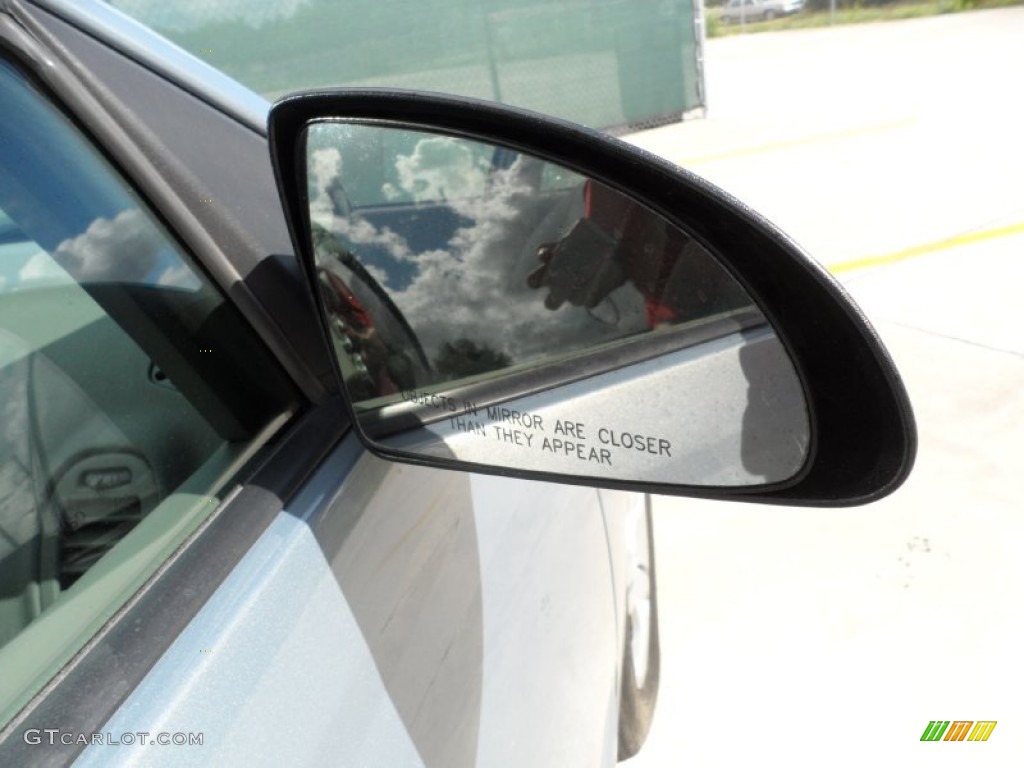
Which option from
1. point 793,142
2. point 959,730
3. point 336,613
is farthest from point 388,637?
point 793,142

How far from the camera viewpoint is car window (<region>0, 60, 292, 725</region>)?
1.11 metres

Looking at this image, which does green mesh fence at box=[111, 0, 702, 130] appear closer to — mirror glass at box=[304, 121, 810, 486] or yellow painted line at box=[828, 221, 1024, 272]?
yellow painted line at box=[828, 221, 1024, 272]

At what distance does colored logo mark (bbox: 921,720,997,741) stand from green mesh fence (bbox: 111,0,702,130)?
8.56 meters

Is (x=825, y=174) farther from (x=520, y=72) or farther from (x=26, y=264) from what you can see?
(x=26, y=264)

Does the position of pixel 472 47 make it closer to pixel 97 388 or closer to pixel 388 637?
pixel 97 388

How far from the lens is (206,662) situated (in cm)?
91

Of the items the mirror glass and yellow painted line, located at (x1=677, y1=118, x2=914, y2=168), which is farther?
yellow painted line, located at (x1=677, y1=118, x2=914, y2=168)

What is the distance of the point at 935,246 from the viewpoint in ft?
22.2

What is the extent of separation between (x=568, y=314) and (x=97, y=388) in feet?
2.00

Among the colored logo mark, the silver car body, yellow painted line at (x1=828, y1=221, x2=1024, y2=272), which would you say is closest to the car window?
the silver car body

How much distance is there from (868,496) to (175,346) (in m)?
0.86

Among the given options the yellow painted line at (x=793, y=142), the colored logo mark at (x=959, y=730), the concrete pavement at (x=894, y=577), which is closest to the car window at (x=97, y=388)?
the concrete pavement at (x=894, y=577)

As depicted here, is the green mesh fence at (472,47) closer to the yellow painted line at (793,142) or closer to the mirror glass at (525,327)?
the yellow painted line at (793,142)

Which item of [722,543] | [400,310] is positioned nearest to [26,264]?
[400,310]
